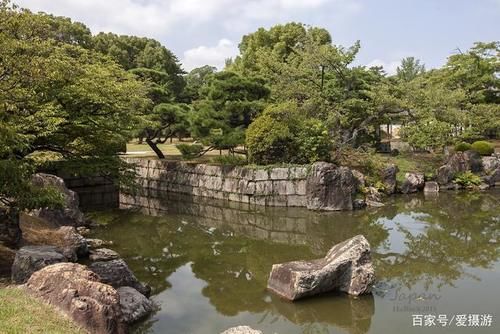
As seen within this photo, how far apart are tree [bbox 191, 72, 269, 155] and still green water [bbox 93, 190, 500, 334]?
9.51 feet

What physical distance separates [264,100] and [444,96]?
32.4 feet

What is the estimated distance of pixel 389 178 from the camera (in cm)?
1952

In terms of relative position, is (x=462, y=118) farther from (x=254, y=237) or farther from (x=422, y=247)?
(x=254, y=237)

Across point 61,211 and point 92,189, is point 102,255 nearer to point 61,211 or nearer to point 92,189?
point 61,211

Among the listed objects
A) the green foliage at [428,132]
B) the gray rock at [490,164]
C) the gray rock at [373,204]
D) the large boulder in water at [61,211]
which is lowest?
the gray rock at [373,204]

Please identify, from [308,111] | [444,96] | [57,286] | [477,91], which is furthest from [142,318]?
[477,91]

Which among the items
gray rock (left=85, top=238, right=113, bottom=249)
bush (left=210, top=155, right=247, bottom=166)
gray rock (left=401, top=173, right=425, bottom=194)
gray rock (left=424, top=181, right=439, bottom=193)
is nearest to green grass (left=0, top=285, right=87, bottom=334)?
gray rock (left=85, top=238, right=113, bottom=249)

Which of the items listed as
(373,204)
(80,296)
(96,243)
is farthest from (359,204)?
(80,296)

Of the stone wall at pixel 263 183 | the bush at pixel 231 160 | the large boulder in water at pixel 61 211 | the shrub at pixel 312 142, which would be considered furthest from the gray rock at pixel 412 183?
the large boulder in water at pixel 61 211

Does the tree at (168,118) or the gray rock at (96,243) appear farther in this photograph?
the tree at (168,118)

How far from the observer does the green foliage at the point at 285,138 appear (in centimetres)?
1783

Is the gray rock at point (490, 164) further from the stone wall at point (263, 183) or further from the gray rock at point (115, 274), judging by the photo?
the gray rock at point (115, 274)

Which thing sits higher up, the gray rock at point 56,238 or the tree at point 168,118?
the tree at point 168,118

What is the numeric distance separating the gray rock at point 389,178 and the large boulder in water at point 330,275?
11650 mm
